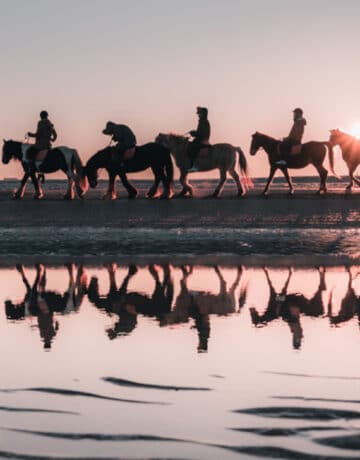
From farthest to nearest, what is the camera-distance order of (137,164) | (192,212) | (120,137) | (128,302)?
1. (137,164)
2. (120,137)
3. (192,212)
4. (128,302)

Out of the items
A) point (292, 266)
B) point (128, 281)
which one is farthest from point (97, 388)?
point (292, 266)

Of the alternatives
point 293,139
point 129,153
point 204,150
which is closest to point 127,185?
point 129,153

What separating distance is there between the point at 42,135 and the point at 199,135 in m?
4.36

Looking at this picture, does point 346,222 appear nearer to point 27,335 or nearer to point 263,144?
point 263,144

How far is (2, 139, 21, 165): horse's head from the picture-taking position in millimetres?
29703

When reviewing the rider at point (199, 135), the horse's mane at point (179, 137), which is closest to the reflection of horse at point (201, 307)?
the rider at point (199, 135)

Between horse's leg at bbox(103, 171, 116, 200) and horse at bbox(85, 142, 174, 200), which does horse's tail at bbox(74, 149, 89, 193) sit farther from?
horse's leg at bbox(103, 171, 116, 200)

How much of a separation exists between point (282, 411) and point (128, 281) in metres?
6.27

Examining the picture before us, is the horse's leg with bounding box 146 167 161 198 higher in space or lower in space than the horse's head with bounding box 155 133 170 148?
lower

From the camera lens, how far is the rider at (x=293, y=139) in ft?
93.8

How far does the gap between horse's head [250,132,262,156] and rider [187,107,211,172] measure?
2084 mm

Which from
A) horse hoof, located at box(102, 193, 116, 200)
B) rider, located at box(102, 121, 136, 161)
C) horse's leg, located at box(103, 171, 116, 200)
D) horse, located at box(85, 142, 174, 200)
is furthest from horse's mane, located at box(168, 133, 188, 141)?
horse hoof, located at box(102, 193, 116, 200)

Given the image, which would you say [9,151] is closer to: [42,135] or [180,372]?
[42,135]

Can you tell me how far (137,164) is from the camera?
29469 mm
